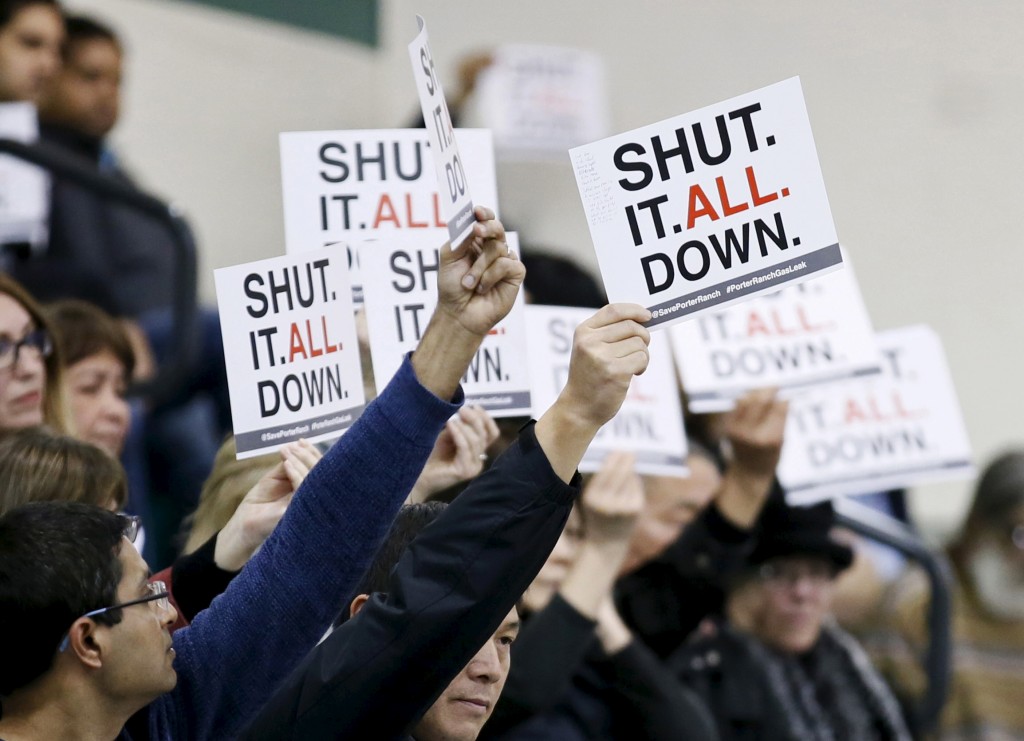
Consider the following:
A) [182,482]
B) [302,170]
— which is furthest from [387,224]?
[182,482]

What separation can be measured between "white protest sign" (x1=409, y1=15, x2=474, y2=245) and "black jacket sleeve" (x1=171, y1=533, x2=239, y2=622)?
2.16 ft

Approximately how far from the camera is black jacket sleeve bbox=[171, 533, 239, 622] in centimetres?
250

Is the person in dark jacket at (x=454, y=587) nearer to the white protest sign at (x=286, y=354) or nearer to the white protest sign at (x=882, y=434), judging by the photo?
the white protest sign at (x=286, y=354)

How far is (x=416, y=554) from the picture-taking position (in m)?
1.87

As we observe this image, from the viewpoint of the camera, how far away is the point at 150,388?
4.39 m

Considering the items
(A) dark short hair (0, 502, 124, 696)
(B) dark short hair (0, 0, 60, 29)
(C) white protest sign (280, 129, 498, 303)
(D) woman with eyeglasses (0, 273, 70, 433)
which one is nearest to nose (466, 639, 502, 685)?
(A) dark short hair (0, 502, 124, 696)

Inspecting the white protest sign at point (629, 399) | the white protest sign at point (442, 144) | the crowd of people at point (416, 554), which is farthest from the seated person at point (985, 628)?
the white protest sign at point (442, 144)

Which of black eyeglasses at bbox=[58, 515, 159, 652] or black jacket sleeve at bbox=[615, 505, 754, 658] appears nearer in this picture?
black eyeglasses at bbox=[58, 515, 159, 652]

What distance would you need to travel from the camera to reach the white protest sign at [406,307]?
2783 millimetres

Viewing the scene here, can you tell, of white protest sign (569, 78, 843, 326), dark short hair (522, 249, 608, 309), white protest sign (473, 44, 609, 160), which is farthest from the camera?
white protest sign (473, 44, 609, 160)

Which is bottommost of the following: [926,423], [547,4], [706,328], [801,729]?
[801,729]

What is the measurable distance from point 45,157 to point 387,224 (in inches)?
68.5

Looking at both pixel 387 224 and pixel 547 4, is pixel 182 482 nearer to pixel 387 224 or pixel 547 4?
pixel 387 224

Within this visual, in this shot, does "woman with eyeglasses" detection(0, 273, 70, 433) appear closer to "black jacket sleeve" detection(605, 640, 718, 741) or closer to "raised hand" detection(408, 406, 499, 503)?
"raised hand" detection(408, 406, 499, 503)
